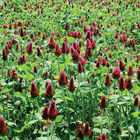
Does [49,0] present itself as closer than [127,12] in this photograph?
No

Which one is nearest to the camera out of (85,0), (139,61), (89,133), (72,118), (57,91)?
(89,133)

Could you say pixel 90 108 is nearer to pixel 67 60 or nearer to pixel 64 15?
pixel 67 60

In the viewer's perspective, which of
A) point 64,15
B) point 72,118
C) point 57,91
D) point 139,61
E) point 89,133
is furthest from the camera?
point 64,15

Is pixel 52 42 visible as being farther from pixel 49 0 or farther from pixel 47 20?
pixel 49 0

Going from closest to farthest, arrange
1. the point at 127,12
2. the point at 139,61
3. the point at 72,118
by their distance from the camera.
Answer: the point at 72,118 → the point at 139,61 → the point at 127,12

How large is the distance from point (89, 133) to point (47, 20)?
25.2ft

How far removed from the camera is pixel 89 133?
2.07m

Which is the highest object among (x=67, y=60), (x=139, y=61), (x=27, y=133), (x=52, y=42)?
(x=52, y=42)

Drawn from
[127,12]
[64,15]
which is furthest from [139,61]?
[127,12]

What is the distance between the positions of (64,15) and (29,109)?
20.7 ft

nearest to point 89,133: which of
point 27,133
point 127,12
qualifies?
point 27,133

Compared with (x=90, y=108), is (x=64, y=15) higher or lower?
higher

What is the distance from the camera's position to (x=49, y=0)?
1352cm

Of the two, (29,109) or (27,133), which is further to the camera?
(29,109)
